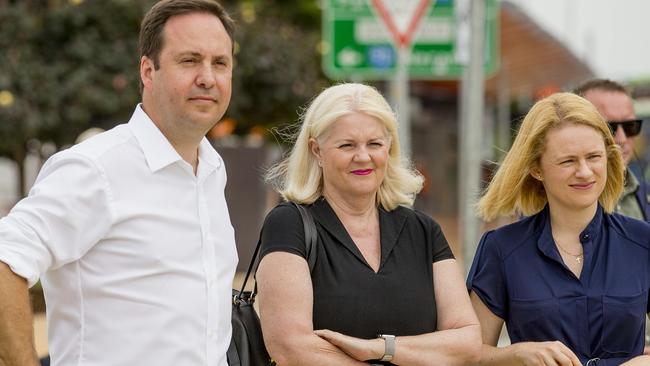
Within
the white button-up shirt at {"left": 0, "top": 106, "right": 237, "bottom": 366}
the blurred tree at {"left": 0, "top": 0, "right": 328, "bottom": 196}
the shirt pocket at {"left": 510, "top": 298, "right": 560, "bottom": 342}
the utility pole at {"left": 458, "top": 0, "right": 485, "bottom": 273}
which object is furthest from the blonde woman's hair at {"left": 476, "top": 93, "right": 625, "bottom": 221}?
the blurred tree at {"left": 0, "top": 0, "right": 328, "bottom": 196}

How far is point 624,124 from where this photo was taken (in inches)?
201

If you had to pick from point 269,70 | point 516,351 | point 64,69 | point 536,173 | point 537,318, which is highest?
point 269,70

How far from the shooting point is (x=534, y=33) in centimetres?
2108

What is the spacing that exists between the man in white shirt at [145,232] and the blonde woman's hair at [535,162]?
3.91 feet

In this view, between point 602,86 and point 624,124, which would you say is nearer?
point 624,124

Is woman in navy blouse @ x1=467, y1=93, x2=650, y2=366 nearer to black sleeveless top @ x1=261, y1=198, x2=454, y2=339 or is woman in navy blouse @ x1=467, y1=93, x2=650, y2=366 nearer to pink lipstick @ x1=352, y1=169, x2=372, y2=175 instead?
black sleeveless top @ x1=261, y1=198, x2=454, y2=339

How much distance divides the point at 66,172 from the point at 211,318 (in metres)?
0.59

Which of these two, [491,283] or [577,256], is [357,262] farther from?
[577,256]

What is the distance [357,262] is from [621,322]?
3.00ft

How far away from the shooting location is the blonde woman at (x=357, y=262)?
355 centimetres

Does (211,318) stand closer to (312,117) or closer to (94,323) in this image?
(94,323)

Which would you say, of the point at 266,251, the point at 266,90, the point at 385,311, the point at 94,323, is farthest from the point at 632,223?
the point at 266,90

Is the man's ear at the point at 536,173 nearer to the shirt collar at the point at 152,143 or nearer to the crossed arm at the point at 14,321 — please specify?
the shirt collar at the point at 152,143

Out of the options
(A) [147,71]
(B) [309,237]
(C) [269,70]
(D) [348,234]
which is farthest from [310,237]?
(C) [269,70]
